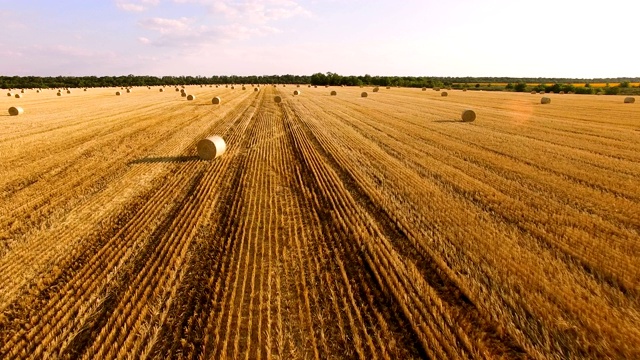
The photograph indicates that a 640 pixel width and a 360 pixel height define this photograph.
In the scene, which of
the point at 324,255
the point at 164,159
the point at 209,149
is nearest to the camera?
the point at 324,255

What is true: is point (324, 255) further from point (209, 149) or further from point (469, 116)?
point (469, 116)

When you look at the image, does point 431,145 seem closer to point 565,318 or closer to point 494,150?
point 494,150

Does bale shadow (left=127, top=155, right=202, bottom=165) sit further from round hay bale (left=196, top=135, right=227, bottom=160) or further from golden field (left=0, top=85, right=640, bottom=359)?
round hay bale (left=196, top=135, right=227, bottom=160)

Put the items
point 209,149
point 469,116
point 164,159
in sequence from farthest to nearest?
point 469,116, point 164,159, point 209,149

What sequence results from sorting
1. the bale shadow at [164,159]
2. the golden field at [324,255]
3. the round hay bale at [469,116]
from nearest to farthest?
the golden field at [324,255] < the bale shadow at [164,159] < the round hay bale at [469,116]

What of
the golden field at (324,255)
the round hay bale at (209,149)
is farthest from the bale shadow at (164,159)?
the round hay bale at (209,149)

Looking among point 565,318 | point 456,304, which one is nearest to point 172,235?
point 456,304

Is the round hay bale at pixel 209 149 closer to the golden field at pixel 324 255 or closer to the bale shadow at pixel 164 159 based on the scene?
the golden field at pixel 324 255

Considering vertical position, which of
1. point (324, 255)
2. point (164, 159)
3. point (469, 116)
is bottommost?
point (164, 159)

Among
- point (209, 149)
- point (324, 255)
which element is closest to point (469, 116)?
point (209, 149)
